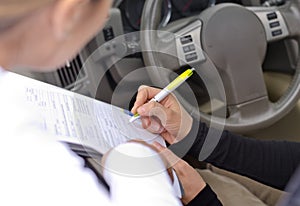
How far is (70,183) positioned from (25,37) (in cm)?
15

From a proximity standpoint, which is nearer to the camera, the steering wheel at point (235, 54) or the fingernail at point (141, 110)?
the fingernail at point (141, 110)

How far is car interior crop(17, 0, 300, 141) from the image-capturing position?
1.09 meters

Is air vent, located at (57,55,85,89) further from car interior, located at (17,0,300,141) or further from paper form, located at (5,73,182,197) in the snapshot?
paper form, located at (5,73,182,197)

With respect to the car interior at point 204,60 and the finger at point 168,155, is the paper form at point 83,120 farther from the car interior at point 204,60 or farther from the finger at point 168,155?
the car interior at point 204,60

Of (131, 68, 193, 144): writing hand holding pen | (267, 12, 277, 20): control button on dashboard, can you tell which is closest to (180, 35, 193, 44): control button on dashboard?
(267, 12, 277, 20): control button on dashboard

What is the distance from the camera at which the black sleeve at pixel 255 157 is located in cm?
87

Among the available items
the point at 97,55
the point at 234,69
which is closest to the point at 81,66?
the point at 97,55

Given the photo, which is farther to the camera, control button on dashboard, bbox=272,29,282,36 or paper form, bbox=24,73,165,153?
control button on dashboard, bbox=272,29,282,36

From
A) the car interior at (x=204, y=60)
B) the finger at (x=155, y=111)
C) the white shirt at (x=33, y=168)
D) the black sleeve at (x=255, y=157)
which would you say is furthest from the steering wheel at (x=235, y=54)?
the white shirt at (x=33, y=168)

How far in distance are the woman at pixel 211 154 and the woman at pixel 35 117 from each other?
259 millimetres

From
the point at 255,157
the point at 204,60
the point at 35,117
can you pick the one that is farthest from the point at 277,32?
the point at 35,117

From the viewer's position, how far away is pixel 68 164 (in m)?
0.52

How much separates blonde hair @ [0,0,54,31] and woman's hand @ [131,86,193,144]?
0.36 metres

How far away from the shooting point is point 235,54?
1.15 metres
